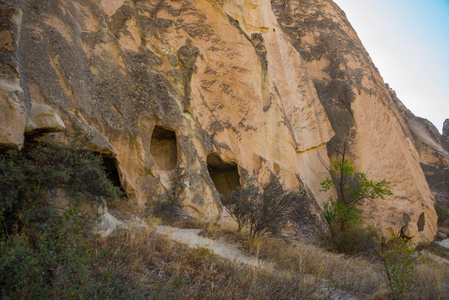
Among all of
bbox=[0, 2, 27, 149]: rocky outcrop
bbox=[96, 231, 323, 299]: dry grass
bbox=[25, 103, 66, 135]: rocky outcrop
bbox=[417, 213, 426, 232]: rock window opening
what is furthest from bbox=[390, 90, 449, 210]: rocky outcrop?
bbox=[0, 2, 27, 149]: rocky outcrop

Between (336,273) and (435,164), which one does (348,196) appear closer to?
(336,273)

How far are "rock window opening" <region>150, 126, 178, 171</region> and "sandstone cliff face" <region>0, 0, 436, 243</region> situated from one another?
0.03 m

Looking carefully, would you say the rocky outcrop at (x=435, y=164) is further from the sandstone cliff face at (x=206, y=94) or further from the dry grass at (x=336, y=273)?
the dry grass at (x=336, y=273)

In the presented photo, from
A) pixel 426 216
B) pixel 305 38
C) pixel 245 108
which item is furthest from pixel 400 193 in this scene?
pixel 305 38

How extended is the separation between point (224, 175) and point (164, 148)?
284cm

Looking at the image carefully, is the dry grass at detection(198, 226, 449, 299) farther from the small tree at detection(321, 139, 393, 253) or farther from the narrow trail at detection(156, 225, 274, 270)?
the small tree at detection(321, 139, 393, 253)

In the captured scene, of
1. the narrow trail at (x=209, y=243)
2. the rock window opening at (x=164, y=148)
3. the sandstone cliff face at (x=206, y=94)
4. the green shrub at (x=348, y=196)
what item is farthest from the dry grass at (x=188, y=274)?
the green shrub at (x=348, y=196)

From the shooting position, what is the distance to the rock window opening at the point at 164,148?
24.8 feet

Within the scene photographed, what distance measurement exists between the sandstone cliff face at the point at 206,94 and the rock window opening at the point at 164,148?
0.10 ft

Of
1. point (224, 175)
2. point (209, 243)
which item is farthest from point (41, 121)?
point (224, 175)

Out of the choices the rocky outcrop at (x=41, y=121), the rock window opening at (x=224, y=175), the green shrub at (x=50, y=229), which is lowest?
the green shrub at (x=50, y=229)

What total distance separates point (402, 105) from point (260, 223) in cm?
2153

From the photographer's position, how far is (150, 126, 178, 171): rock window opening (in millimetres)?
7562

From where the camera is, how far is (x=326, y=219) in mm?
10148
